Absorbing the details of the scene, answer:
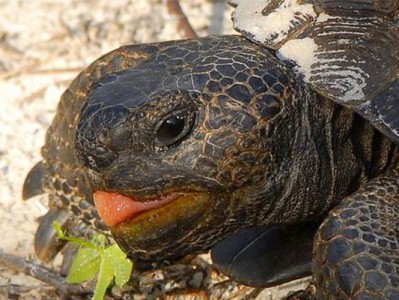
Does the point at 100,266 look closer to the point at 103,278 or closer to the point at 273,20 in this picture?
the point at 103,278

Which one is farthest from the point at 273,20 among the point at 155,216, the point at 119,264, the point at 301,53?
the point at 119,264

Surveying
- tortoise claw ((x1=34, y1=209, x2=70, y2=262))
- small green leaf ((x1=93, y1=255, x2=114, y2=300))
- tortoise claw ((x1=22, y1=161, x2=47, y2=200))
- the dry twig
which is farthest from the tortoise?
the dry twig

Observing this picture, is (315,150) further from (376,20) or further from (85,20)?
(85,20)

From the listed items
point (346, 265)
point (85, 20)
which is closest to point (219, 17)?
point (85, 20)

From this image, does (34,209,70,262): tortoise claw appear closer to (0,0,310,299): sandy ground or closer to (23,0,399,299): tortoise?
(0,0,310,299): sandy ground

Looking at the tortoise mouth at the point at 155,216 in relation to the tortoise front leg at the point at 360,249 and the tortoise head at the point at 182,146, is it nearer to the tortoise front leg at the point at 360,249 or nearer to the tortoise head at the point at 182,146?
the tortoise head at the point at 182,146

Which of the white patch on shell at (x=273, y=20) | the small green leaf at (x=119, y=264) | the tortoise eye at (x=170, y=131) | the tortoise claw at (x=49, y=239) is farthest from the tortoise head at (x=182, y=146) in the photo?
the tortoise claw at (x=49, y=239)
